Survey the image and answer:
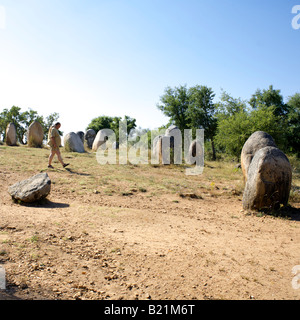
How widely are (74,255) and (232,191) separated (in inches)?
252

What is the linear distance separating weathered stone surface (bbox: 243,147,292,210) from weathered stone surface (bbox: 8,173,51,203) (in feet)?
16.2

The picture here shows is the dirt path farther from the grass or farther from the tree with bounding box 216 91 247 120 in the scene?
the tree with bounding box 216 91 247 120

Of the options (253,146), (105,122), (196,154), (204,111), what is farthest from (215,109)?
(105,122)

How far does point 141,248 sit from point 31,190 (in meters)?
3.15

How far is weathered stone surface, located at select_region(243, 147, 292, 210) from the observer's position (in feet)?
22.0

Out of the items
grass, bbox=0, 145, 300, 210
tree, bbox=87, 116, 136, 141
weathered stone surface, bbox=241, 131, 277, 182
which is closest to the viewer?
grass, bbox=0, 145, 300, 210

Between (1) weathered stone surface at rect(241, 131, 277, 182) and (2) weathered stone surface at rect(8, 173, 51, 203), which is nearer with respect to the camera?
(2) weathered stone surface at rect(8, 173, 51, 203)

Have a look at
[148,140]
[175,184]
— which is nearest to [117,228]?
[175,184]

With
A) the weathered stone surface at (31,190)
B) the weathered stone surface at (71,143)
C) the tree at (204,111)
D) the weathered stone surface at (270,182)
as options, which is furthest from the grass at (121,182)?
the tree at (204,111)

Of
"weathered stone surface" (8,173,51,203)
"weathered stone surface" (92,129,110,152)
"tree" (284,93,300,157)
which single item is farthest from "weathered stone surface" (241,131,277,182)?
"tree" (284,93,300,157)

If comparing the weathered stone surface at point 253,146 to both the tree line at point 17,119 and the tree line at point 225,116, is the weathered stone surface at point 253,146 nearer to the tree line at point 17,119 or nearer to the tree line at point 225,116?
the tree line at point 225,116

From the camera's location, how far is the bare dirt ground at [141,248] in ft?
10.2

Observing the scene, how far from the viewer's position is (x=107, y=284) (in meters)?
3.17

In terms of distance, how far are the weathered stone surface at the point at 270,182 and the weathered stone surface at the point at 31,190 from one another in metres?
4.95
